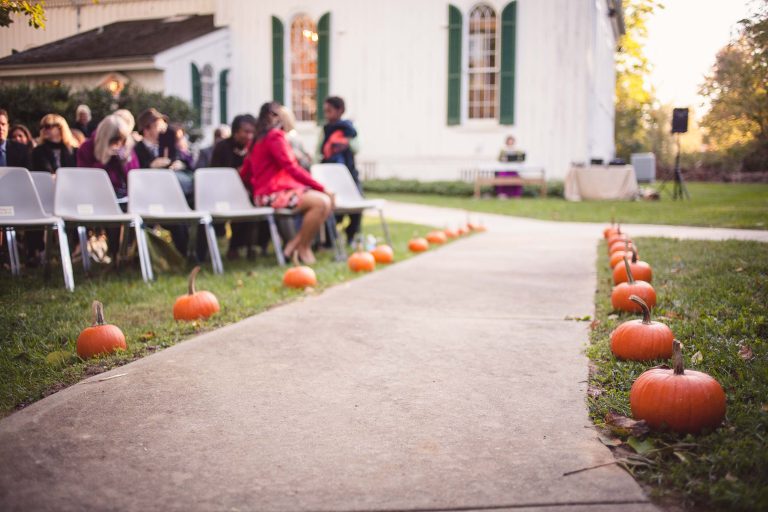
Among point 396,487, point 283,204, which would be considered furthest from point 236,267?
point 396,487

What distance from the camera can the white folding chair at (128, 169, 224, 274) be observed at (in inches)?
259

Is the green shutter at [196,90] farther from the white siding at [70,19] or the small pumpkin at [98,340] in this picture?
the small pumpkin at [98,340]

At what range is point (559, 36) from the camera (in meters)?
18.7

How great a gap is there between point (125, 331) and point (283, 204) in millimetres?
3165

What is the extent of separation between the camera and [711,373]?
308cm

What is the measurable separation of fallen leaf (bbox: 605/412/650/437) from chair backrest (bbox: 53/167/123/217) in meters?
5.00

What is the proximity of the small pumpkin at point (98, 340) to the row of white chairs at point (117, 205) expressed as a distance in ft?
6.40

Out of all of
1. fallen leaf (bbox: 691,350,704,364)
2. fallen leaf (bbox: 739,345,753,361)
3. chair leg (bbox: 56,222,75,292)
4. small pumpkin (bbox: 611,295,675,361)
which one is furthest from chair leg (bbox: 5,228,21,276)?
fallen leaf (bbox: 739,345,753,361)

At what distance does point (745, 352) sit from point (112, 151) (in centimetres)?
587

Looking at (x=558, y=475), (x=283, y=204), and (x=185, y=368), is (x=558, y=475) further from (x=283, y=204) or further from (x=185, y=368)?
(x=283, y=204)

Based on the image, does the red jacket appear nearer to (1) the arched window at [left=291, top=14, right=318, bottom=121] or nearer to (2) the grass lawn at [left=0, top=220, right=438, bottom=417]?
(2) the grass lawn at [left=0, top=220, right=438, bottom=417]

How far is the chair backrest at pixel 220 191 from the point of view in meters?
7.30

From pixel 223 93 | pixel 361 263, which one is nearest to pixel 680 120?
pixel 223 93

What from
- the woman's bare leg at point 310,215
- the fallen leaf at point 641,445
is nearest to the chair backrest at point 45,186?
the woman's bare leg at point 310,215
